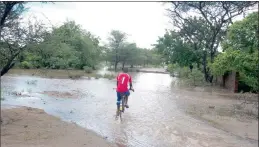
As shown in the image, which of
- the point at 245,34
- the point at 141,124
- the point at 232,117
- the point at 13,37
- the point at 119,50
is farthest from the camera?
the point at 119,50

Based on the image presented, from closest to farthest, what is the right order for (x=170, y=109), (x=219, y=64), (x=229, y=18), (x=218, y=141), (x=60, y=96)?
1. (x=218, y=141)
2. (x=170, y=109)
3. (x=60, y=96)
4. (x=219, y=64)
5. (x=229, y=18)

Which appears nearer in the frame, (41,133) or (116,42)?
(41,133)

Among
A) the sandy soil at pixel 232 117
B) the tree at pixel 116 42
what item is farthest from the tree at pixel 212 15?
the tree at pixel 116 42

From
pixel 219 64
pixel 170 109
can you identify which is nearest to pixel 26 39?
pixel 170 109

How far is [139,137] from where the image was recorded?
29.6 feet

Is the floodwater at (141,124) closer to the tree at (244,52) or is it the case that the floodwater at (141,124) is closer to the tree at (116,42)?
the tree at (244,52)

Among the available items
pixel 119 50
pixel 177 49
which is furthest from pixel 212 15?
pixel 119 50

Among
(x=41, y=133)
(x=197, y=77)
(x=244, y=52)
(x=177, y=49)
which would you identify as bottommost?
(x=41, y=133)

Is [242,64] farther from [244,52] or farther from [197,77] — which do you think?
[197,77]

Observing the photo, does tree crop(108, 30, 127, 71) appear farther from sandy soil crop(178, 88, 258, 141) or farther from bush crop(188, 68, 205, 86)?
sandy soil crop(178, 88, 258, 141)

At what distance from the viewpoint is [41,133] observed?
806cm

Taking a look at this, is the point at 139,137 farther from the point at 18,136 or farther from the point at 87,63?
the point at 87,63

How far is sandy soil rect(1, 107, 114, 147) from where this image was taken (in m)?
7.27

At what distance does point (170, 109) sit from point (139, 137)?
19.2 ft
